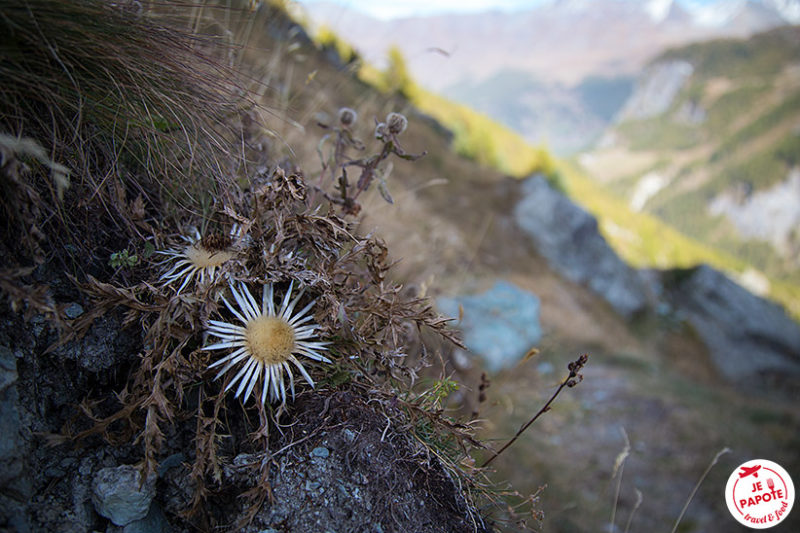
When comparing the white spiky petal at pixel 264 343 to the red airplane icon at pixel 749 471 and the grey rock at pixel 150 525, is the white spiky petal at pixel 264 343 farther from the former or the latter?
the red airplane icon at pixel 749 471

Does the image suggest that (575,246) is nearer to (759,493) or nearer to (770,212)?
(759,493)

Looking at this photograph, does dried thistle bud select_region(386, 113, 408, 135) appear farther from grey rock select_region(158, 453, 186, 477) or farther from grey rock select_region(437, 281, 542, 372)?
grey rock select_region(437, 281, 542, 372)

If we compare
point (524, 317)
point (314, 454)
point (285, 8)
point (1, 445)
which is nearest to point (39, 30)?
point (1, 445)

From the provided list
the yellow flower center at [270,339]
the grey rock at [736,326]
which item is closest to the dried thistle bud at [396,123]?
the yellow flower center at [270,339]

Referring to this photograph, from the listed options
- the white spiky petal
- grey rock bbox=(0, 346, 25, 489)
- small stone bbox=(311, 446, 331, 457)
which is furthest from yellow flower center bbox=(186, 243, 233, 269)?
small stone bbox=(311, 446, 331, 457)

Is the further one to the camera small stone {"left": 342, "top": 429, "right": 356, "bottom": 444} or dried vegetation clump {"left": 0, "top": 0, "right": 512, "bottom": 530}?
small stone {"left": 342, "top": 429, "right": 356, "bottom": 444}

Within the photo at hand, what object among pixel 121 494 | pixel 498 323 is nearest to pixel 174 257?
pixel 121 494
